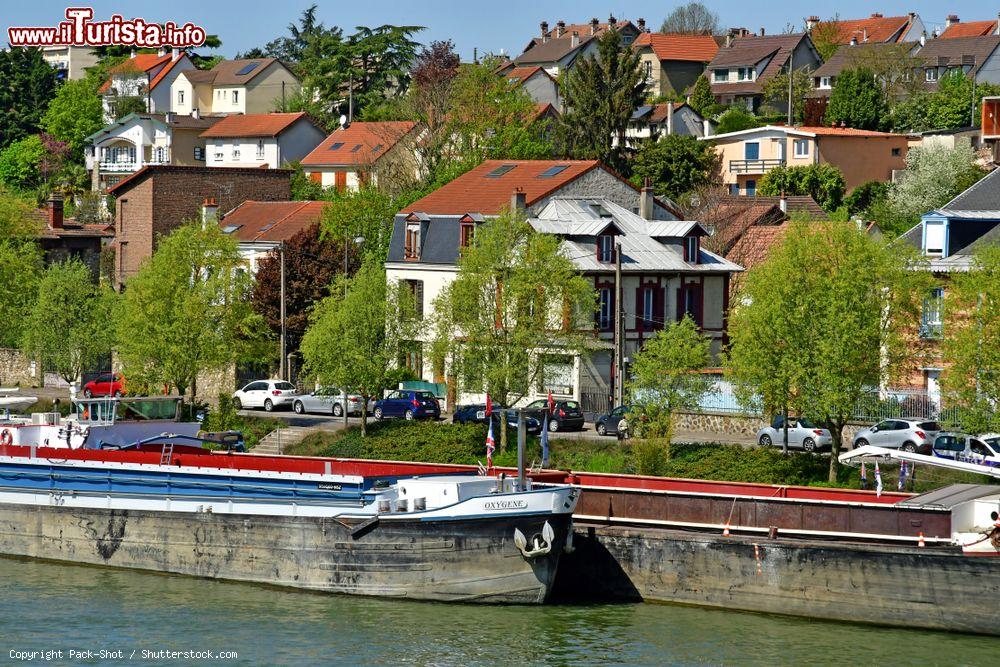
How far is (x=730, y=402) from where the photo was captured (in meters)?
54.8

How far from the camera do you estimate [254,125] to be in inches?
4594

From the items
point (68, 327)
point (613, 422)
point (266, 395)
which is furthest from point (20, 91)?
point (613, 422)

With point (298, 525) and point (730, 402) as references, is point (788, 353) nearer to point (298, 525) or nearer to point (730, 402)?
point (730, 402)

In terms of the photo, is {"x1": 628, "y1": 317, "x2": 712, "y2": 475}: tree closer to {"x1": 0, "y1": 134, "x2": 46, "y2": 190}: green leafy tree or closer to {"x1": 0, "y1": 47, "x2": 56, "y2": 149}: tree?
{"x1": 0, "y1": 134, "x2": 46, "y2": 190}: green leafy tree

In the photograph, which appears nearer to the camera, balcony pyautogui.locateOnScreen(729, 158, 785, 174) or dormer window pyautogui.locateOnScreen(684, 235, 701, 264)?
dormer window pyautogui.locateOnScreen(684, 235, 701, 264)

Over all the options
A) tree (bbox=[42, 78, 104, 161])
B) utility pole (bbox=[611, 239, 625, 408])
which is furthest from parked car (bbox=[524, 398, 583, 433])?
tree (bbox=[42, 78, 104, 161])

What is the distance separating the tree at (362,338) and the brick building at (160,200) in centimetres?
3225

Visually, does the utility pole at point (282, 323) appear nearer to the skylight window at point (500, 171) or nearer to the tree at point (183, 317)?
the tree at point (183, 317)

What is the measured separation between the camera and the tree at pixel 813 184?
89.8m

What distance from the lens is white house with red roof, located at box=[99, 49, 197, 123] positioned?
136 meters

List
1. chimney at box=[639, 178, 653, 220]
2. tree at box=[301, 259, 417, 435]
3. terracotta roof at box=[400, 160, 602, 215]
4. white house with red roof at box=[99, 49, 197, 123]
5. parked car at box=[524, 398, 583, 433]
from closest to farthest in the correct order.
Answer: tree at box=[301, 259, 417, 435]
parked car at box=[524, 398, 583, 433]
terracotta roof at box=[400, 160, 602, 215]
chimney at box=[639, 178, 653, 220]
white house with red roof at box=[99, 49, 197, 123]

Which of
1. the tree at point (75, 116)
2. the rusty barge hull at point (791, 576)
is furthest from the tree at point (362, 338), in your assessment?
the tree at point (75, 116)

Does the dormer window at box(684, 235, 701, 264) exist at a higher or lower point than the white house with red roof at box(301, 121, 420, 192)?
lower

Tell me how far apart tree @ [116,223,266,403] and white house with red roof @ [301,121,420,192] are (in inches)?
1199
